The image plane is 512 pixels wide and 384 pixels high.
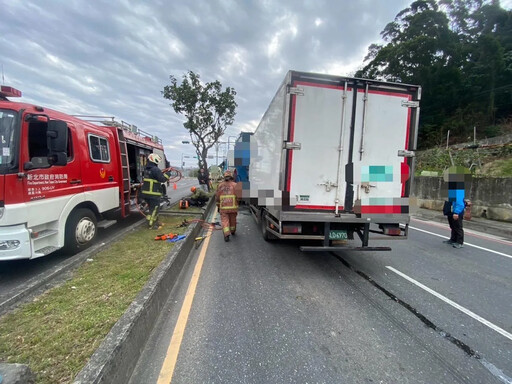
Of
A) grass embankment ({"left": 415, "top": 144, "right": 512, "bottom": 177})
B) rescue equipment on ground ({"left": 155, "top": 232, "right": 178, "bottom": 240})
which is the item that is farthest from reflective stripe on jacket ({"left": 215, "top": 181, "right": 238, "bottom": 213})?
grass embankment ({"left": 415, "top": 144, "right": 512, "bottom": 177})

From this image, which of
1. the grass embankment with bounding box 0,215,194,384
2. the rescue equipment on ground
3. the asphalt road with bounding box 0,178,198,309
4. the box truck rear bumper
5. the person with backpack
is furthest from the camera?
the person with backpack

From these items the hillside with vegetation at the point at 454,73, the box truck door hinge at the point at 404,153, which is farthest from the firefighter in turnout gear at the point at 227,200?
the hillside with vegetation at the point at 454,73

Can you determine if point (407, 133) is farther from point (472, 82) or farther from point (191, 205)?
point (472, 82)

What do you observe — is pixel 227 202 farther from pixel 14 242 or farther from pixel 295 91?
pixel 14 242

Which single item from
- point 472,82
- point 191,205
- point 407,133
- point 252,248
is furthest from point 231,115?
point 472,82

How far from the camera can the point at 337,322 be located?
9.94 ft

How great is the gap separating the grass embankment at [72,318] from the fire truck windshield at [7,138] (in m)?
1.84

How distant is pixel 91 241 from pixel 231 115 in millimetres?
15153

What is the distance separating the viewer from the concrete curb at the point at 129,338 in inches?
74.0

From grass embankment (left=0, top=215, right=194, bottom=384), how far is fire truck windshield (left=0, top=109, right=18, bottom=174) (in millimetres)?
1843

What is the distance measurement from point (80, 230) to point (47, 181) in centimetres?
120

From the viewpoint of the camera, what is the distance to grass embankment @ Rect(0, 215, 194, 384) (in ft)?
6.94

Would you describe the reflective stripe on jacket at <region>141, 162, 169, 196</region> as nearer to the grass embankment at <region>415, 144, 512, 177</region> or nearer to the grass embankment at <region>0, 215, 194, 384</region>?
the grass embankment at <region>0, 215, 194, 384</region>

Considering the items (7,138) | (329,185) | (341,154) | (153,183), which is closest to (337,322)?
→ (329,185)
